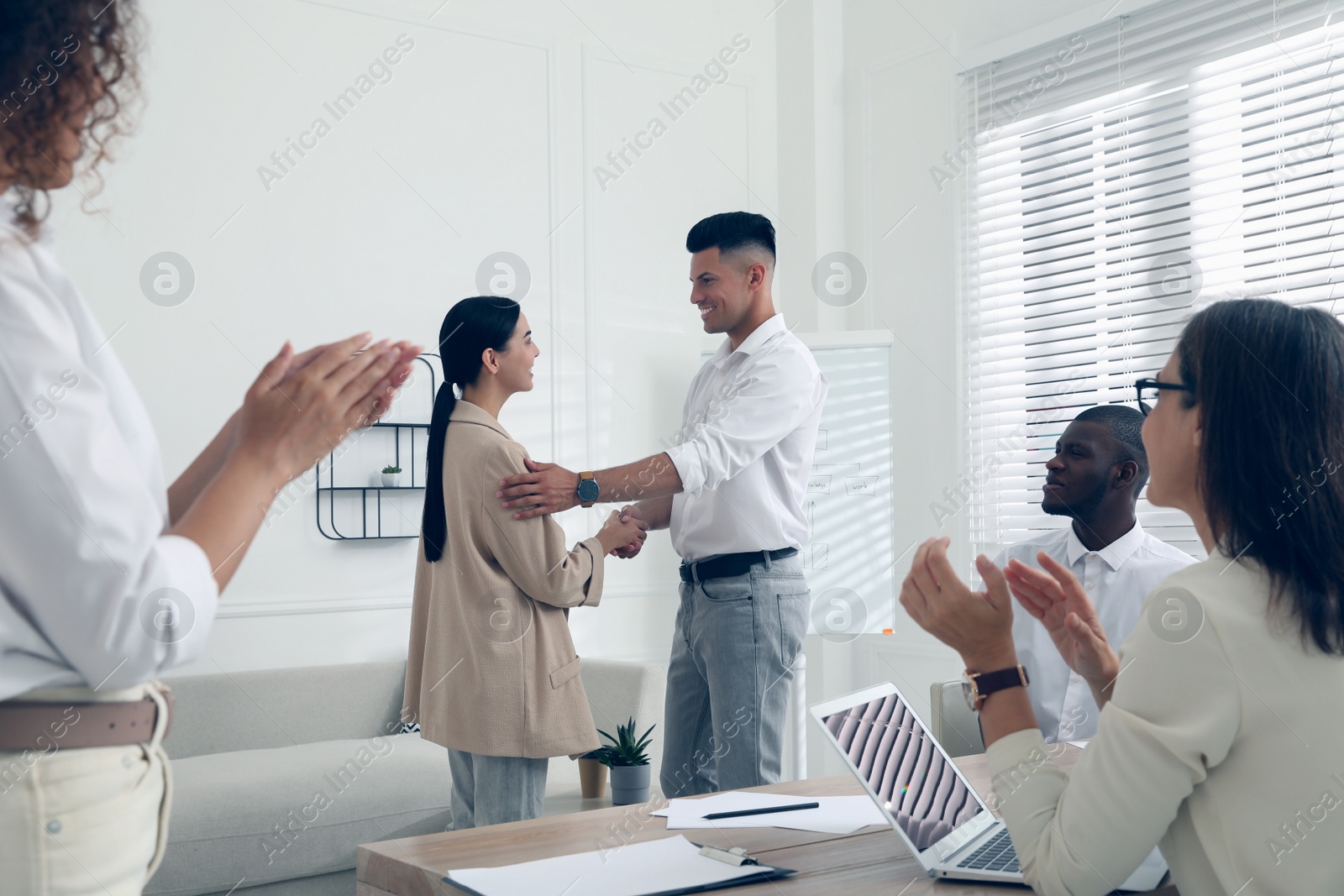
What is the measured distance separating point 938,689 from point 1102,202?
226 centimetres

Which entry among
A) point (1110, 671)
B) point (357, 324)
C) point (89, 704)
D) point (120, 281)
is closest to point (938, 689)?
point (1110, 671)

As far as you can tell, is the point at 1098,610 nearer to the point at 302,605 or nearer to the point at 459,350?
the point at 459,350

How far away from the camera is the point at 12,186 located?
32.4 inches

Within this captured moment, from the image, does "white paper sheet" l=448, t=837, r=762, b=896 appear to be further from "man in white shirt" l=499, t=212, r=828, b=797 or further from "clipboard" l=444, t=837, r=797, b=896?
"man in white shirt" l=499, t=212, r=828, b=797

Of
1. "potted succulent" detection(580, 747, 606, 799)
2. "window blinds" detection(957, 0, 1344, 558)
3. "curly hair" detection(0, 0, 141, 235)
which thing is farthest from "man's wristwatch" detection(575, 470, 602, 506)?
"window blinds" detection(957, 0, 1344, 558)

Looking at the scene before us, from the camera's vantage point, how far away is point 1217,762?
103cm

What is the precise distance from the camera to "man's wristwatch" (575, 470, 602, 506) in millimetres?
2488

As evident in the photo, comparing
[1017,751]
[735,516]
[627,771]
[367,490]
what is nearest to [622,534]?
[735,516]

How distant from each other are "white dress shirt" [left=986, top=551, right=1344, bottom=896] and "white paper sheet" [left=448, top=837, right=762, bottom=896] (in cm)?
35

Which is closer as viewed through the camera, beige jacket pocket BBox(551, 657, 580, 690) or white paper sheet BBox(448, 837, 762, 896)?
white paper sheet BBox(448, 837, 762, 896)

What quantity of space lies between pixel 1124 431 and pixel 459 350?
1.57m

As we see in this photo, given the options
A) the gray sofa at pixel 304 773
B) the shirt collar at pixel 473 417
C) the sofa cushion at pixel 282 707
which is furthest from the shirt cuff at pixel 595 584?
the sofa cushion at pixel 282 707

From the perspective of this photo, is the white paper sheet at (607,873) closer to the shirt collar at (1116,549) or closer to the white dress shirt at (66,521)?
the white dress shirt at (66,521)

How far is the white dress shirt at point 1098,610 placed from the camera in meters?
2.35
